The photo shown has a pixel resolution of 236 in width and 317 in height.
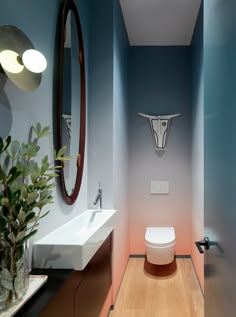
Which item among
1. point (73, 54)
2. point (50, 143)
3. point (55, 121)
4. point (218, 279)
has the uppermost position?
point (73, 54)

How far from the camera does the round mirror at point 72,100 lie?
166 cm

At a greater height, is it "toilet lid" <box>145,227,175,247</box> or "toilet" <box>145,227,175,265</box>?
"toilet lid" <box>145,227,175,247</box>

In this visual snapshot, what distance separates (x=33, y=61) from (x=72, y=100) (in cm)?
81

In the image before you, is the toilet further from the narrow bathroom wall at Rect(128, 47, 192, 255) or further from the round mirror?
the round mirror

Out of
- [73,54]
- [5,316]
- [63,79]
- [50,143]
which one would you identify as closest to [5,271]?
[5,316]

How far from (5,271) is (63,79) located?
116 cm

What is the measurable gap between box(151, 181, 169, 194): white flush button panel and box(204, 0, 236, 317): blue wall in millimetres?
2123

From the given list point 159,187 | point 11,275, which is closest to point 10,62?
point 11,275

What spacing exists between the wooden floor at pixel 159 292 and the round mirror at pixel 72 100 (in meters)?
1.26

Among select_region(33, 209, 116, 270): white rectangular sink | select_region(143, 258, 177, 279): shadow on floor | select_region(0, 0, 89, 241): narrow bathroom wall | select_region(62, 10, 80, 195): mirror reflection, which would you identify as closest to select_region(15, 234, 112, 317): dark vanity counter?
select_region(33, 209, 116, 270): white rectangular sink

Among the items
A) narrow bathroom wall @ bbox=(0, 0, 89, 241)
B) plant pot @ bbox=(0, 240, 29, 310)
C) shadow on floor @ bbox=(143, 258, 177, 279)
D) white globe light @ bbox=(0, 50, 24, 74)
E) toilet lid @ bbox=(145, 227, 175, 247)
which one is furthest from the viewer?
shadow on floor @ bbox=(143, 258, 177, 279)

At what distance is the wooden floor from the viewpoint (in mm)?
2328

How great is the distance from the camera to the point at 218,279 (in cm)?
122

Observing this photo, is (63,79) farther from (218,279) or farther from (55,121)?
(218,279)
